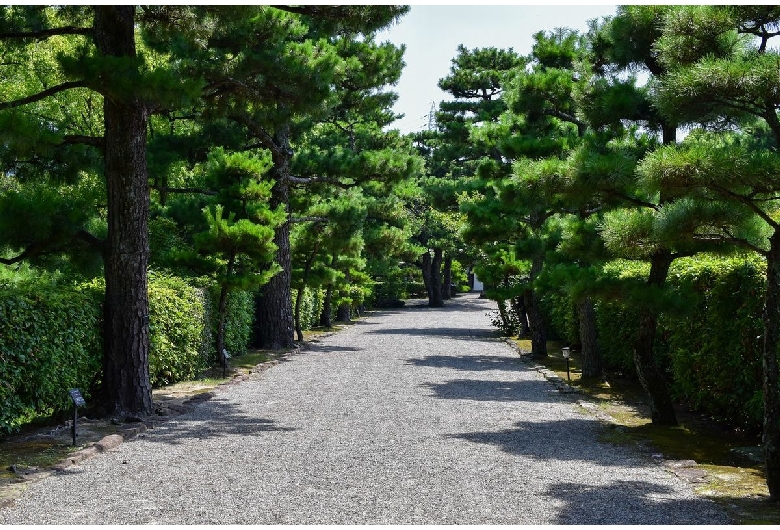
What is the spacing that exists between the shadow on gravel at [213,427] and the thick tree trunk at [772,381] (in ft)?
13.6

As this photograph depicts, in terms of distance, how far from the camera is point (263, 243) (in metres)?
12.2

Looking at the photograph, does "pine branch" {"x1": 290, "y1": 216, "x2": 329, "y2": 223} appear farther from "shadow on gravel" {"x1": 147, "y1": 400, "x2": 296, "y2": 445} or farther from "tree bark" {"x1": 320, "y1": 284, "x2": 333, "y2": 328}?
"shadow on gravel" {"x1": 147, "y1": 400, "x2": 296, "y2": 445}

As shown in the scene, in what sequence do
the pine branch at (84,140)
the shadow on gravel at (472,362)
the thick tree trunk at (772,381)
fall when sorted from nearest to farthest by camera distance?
the thick tree trunk at (772,381) < the pine branch at (84,140) < the shadow on gravel at (472,362)

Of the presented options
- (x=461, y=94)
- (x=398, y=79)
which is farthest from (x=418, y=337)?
(x=461, y=94)

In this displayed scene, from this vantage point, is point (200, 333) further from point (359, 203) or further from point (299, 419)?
point (359, 203)

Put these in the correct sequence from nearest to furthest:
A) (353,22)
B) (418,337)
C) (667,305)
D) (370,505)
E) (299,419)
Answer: (370,505)
(667,305)
(299,419)
(353,22)
(418,337)

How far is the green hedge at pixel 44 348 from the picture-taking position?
6426 millimetres

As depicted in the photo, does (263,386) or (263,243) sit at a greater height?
(263,243)

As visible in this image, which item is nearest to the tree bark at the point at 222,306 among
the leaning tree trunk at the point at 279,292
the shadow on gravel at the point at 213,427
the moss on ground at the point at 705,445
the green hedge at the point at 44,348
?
the leaning tree trunk at the point at 279,292

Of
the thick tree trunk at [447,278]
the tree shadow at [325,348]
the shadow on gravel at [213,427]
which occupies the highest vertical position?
the thick tree trunk at [447,278]

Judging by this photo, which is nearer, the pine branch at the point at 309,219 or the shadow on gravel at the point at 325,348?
the shadow on gravel at the point at 325,348

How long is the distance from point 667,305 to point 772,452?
2.22 metres

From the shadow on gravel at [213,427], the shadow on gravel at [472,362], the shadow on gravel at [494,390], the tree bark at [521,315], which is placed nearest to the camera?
the shadow on gravel at [213,427]

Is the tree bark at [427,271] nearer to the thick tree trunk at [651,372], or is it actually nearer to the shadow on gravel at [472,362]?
the shadow on gravel at [472,362]
